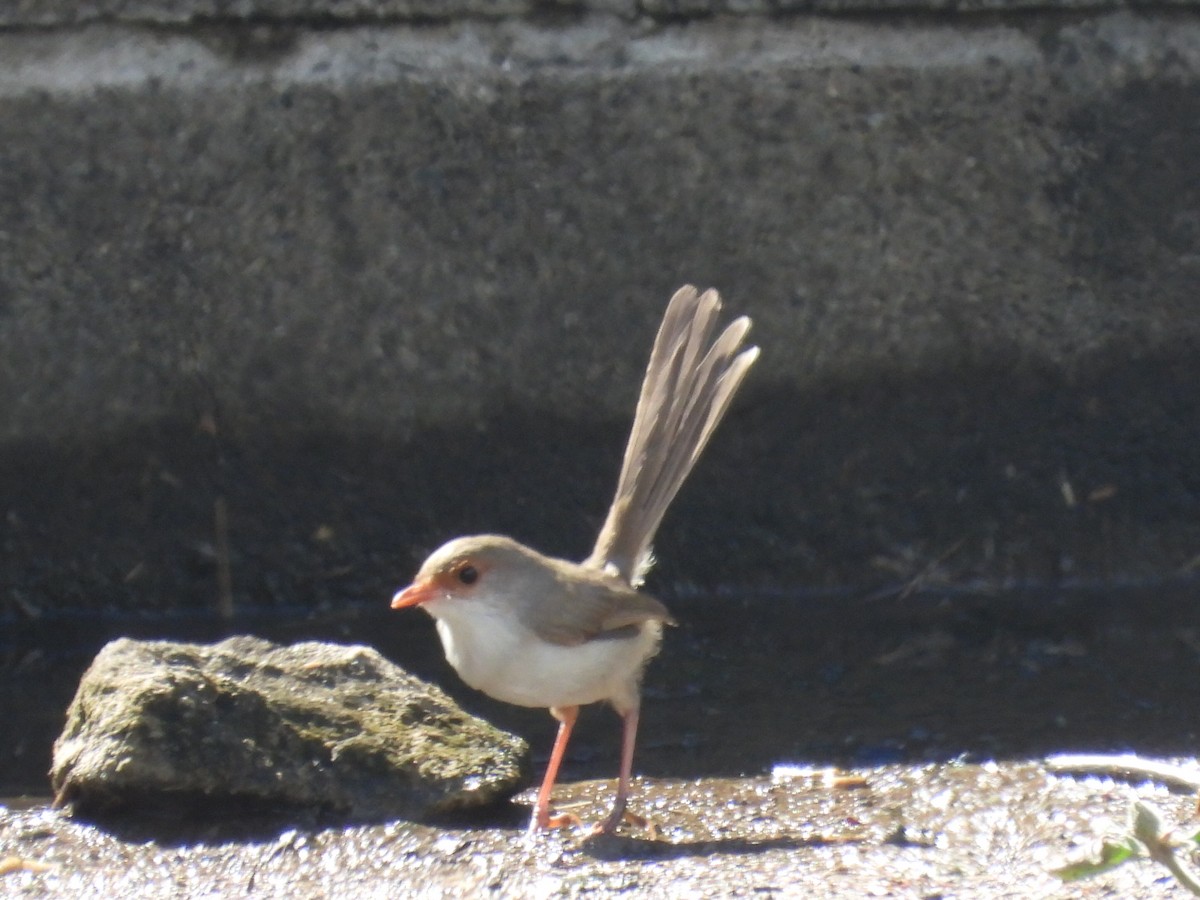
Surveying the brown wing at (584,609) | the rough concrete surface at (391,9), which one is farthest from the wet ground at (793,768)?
the rough concrete surface at (391,9)

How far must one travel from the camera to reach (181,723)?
3.51 meters

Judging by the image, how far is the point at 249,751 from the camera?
139 inches

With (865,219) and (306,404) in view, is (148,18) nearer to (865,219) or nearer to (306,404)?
(306,404)

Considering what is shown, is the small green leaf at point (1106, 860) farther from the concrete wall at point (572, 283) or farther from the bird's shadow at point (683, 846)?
the concrete wall at point (572, 283)

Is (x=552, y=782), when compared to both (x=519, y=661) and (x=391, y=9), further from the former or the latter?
(x=391, y=9)

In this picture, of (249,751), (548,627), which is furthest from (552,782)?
(249,751)

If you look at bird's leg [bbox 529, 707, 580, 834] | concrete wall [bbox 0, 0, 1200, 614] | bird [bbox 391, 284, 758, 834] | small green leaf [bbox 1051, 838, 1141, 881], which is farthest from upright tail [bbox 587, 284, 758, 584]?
small green leaf [bbox 1051, 838, 1141, 881]

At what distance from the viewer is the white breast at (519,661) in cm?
367

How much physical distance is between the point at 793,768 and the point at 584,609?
572mm

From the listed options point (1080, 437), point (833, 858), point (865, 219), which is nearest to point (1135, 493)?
point (1080, 437)

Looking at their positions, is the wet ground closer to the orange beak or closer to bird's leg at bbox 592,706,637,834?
bird's leg at bbox 592,706,637,834

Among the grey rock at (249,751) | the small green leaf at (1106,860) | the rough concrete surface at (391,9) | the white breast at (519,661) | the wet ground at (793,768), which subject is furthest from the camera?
the rough concrete surface at (391,9)

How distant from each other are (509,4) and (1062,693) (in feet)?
7.25

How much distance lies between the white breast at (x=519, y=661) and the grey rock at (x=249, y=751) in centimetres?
13
